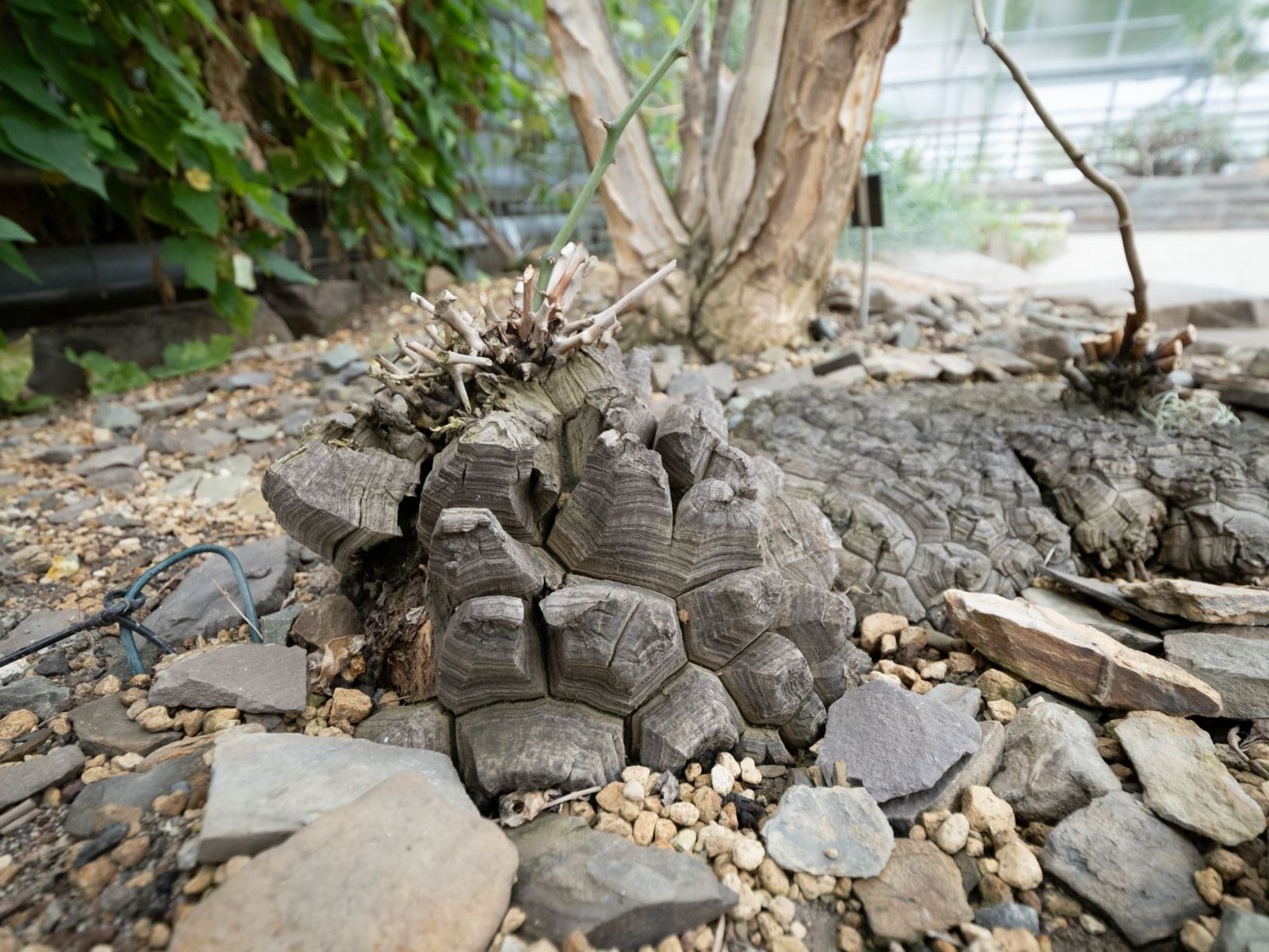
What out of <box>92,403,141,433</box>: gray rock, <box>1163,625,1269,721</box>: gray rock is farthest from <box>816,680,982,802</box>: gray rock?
<box>92,403,141,433</box>: gray rock

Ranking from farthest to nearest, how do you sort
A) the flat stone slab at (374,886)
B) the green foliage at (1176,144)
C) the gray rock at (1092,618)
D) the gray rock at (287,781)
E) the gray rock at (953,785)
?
the green foliage at (1176,144)
the gray rock at (1092,618)
the gray rock at (953,785)
the gray rock at (287,781)
the flat stone slab at (374,886)

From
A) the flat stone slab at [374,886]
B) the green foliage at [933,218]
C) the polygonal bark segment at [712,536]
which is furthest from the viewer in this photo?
the green foliage at [933,218]

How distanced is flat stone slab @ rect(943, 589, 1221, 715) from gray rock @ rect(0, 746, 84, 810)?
5.25 feet

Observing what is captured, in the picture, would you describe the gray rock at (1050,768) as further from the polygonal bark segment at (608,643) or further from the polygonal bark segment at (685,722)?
the polygonal bark segment at (608,643)

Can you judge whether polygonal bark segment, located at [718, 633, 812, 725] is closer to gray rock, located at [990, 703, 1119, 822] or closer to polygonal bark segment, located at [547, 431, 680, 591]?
polygonal bark segment, located at [547, 431, 680, 591]

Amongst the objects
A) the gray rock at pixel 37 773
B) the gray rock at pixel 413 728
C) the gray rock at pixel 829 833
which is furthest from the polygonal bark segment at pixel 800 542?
the gray rock at pixel 37 773

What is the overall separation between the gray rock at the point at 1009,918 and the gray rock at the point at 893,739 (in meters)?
0.19

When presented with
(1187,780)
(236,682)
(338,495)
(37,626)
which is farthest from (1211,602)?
(37,626)

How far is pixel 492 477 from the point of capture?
1171 mm

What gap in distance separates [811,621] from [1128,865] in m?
0.55

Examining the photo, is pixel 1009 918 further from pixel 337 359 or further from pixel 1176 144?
pixel 1176 144

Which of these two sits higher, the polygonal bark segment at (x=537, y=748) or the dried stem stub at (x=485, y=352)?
the dried stem stub at (x=485, y=352)

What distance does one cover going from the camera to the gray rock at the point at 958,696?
Result: 4.31 feet

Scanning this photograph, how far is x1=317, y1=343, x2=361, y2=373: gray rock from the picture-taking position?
350cm
